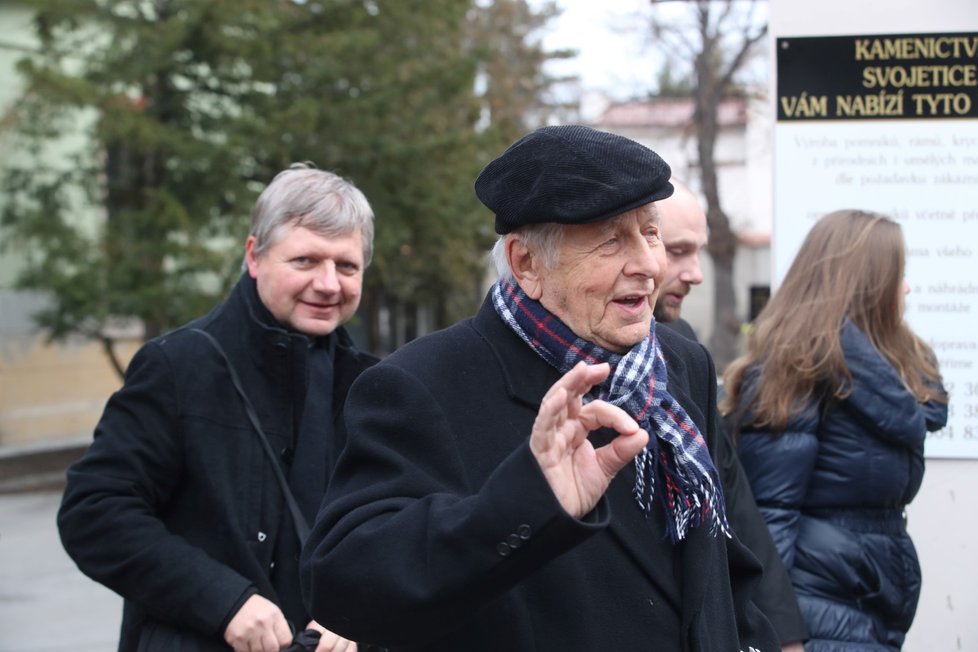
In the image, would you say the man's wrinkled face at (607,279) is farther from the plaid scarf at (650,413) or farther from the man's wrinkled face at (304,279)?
the man's wrinkled face at (304,279)

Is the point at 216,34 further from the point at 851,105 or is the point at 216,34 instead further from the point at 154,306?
the point at 851,105

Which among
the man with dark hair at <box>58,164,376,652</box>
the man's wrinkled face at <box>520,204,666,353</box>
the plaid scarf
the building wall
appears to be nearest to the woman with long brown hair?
the man with dark hair at <box>58,164,376,652</box>

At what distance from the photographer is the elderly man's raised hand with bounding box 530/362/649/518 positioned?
165 centimetres

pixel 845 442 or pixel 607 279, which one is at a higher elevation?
pixel 607 279

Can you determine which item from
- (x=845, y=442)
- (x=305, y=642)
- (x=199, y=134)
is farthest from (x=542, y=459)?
(x=199, y=134)

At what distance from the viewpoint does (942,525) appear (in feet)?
14.3

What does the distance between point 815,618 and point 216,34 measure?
504 inches

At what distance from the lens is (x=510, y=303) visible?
2.07 meters

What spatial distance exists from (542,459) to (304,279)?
1.56m

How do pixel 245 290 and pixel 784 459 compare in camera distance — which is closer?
pixel 245 290

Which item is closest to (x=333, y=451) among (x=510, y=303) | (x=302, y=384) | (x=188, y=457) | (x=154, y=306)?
(x=302, y=384)

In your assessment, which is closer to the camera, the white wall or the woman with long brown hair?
the woman with long brown hair

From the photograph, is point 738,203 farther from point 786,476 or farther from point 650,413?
point 650,413

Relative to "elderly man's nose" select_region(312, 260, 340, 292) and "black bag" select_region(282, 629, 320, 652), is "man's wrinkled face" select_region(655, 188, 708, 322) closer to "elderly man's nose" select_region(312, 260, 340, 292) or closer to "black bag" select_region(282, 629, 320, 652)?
"elderly man's nose" select_region(312, 260, 340, 292)
